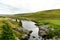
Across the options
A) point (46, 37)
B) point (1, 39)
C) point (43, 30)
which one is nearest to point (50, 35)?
point (46, 37)

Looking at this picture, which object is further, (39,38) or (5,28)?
(39,38)

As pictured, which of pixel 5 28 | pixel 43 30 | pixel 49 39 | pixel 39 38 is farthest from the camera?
pixel 43 30

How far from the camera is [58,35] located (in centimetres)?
9138

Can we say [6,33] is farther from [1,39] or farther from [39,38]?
[39,38]

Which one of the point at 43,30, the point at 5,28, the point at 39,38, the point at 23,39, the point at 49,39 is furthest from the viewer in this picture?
the point at 43,30

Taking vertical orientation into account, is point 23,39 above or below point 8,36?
below

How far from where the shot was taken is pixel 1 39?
58.1 m

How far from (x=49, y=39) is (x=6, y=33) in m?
35.3

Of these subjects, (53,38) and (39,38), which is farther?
(39,38)

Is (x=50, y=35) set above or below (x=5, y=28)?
below

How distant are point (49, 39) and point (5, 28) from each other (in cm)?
3591

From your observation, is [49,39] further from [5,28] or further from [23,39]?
[5,28]

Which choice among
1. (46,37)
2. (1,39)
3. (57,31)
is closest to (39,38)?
(46,37)

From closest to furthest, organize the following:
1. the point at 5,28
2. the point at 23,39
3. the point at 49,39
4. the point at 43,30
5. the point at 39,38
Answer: the point at 5,28 → the point at 23,39 → the point at 49,39 → the point at 39,38 → the point at 43,30
